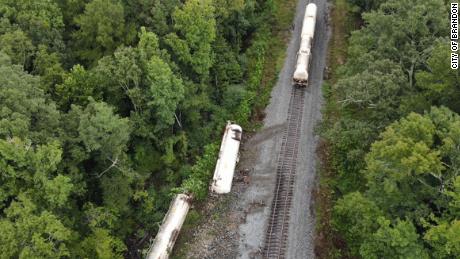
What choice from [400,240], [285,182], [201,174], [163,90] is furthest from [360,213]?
[163,90]

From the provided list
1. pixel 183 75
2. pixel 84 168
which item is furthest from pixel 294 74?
pixel 84 168

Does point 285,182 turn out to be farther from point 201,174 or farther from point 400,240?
point 400,240

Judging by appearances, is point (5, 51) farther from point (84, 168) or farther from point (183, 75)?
point (183, 75)

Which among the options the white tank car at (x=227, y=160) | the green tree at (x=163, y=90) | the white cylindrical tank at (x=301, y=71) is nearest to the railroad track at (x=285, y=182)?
the white cylindrical tank at (x=301, y=71)

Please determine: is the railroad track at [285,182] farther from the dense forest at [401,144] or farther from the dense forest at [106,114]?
the dense forest at [106,114]

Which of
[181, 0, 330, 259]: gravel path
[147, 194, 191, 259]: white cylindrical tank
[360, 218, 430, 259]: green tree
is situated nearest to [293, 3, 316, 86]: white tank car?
[181, 0, 330, 259]: gravel path

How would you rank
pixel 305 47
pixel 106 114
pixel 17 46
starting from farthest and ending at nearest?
1. pixel 305 47
2. pixel 17 46
3. pixel 106 114
